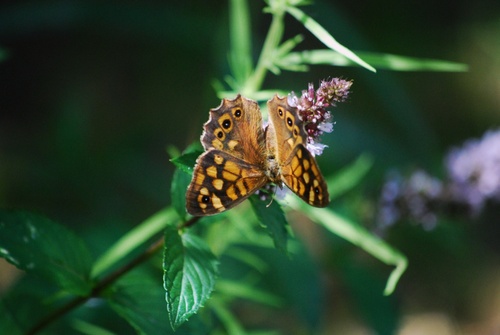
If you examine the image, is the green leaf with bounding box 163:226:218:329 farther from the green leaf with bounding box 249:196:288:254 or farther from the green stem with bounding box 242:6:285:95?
the green stem with bounding box 242:6:285:95

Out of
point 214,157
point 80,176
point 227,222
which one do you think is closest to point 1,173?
point 80,176

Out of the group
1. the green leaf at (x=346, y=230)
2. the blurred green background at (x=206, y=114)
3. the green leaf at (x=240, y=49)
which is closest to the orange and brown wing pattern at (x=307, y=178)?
the green leaf at (x=346, y=230)

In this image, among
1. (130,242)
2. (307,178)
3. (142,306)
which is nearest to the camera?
(307,178)

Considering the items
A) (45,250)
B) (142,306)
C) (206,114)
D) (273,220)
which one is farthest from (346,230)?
(206,114)

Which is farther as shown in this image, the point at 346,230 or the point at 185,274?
the point at 346,230

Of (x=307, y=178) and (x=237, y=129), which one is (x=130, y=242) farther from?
(x=307, y=178)

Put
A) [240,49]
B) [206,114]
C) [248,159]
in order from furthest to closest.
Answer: [206,114] < [240,49] < [248,159]

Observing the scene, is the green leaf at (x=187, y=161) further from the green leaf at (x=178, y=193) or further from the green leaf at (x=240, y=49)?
the green leaf at (x=240, y=49)

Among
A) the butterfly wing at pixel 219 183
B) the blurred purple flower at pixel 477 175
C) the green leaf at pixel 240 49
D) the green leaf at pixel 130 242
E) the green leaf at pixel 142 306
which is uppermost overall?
the green leaf at pixel 240 49
